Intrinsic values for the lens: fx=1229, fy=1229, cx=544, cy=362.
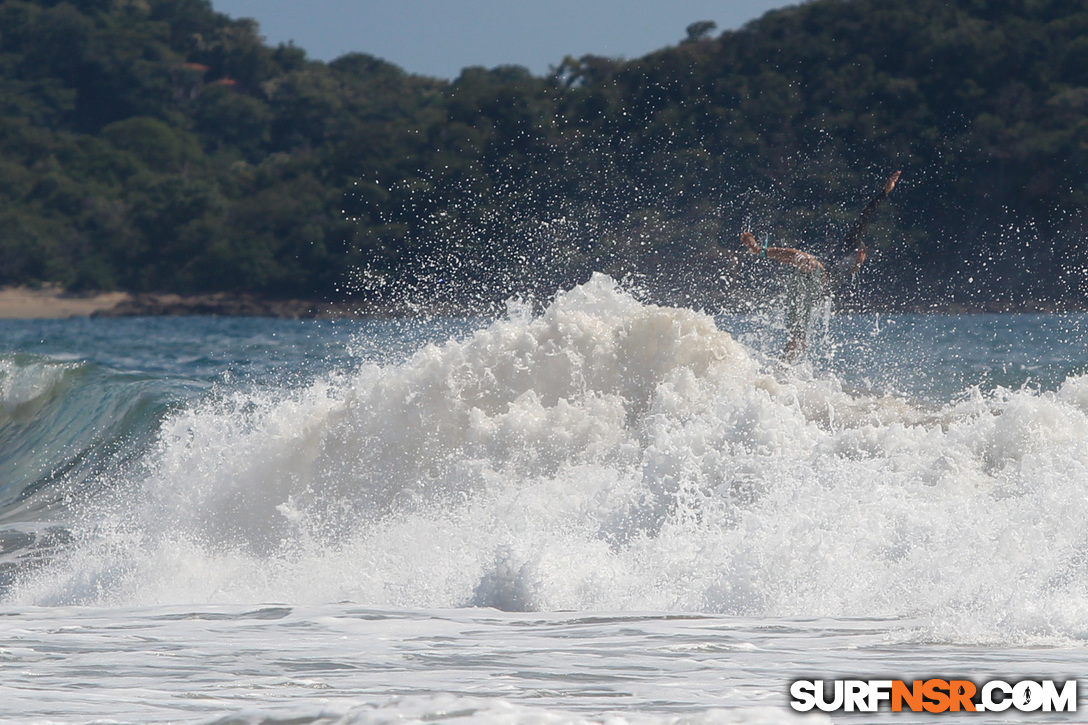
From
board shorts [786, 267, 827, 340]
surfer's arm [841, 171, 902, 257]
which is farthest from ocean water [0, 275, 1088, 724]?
surfer's arm [841, 171, 902, 257]

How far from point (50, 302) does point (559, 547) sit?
207ft

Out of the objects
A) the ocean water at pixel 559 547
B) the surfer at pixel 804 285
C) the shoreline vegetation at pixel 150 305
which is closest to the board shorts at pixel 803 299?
the surfer at pixel 804 285

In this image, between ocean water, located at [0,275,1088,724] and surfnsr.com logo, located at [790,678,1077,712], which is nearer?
surfnsr.com logo, located at [790,678,1077,712]

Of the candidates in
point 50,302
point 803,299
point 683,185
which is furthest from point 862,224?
point 50,302

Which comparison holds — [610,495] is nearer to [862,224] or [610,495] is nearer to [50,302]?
[862,224]

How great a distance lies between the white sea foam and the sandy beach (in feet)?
187

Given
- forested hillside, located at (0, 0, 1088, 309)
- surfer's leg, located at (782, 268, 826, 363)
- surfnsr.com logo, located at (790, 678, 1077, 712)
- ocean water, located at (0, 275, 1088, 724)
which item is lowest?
surfnsr.com logo, located at (790, 678, 1077, 712)

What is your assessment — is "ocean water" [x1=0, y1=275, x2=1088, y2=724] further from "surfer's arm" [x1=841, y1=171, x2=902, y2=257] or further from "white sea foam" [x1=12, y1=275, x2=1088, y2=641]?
"surfer's arm" [x1=841, y1=171, x2=902, y2=257]

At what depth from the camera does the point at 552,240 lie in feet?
166

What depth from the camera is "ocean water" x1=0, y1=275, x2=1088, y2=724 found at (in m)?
5.08

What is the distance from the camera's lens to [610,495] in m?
7.71

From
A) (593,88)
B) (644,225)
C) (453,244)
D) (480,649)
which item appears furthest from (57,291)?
(480,649)

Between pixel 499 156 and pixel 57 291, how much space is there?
2764 cm

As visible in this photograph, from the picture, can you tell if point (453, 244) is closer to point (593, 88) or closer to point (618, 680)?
point (593, 88)
